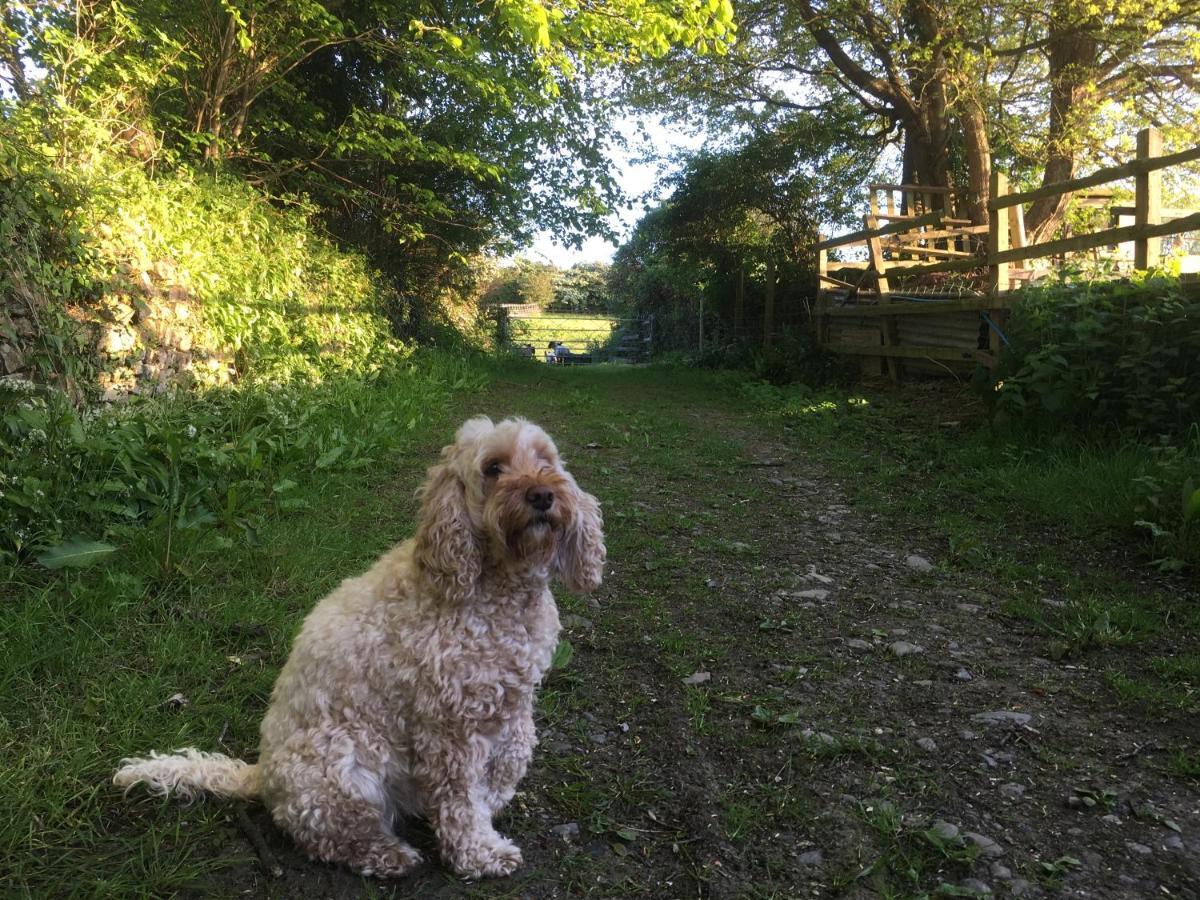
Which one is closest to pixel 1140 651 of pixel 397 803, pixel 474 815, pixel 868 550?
pixel 868 550

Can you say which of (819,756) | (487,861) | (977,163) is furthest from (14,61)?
(977,163)

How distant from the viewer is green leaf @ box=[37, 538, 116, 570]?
141 inches

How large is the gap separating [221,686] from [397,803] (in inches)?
45.9

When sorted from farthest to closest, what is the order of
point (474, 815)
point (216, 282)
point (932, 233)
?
point (932, 233) < point (216, 282) < point (474, 815)

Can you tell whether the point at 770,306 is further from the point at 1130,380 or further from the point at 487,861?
the point at 487,861

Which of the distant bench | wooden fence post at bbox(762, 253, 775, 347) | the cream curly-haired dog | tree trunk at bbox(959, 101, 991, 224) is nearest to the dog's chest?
the cream curly-haired dog

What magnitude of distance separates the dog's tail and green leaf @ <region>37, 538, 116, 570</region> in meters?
1.56

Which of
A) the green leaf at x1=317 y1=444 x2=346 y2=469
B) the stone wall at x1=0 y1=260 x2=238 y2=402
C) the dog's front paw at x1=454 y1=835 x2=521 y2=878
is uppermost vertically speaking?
the stone wall at x1=0 y1=260 x2=238 y2=402

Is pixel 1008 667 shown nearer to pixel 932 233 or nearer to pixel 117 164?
pixel 117 164

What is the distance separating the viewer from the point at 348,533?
A: 195 inches

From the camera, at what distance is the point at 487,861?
237cm

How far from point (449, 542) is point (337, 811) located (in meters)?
0.87

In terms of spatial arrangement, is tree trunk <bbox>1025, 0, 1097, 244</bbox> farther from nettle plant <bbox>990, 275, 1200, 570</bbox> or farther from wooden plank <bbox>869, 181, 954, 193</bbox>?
nettle plant <bbox>990, 275, 1200, 570</bbox>

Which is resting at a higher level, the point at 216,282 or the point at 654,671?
the point at 216,282
